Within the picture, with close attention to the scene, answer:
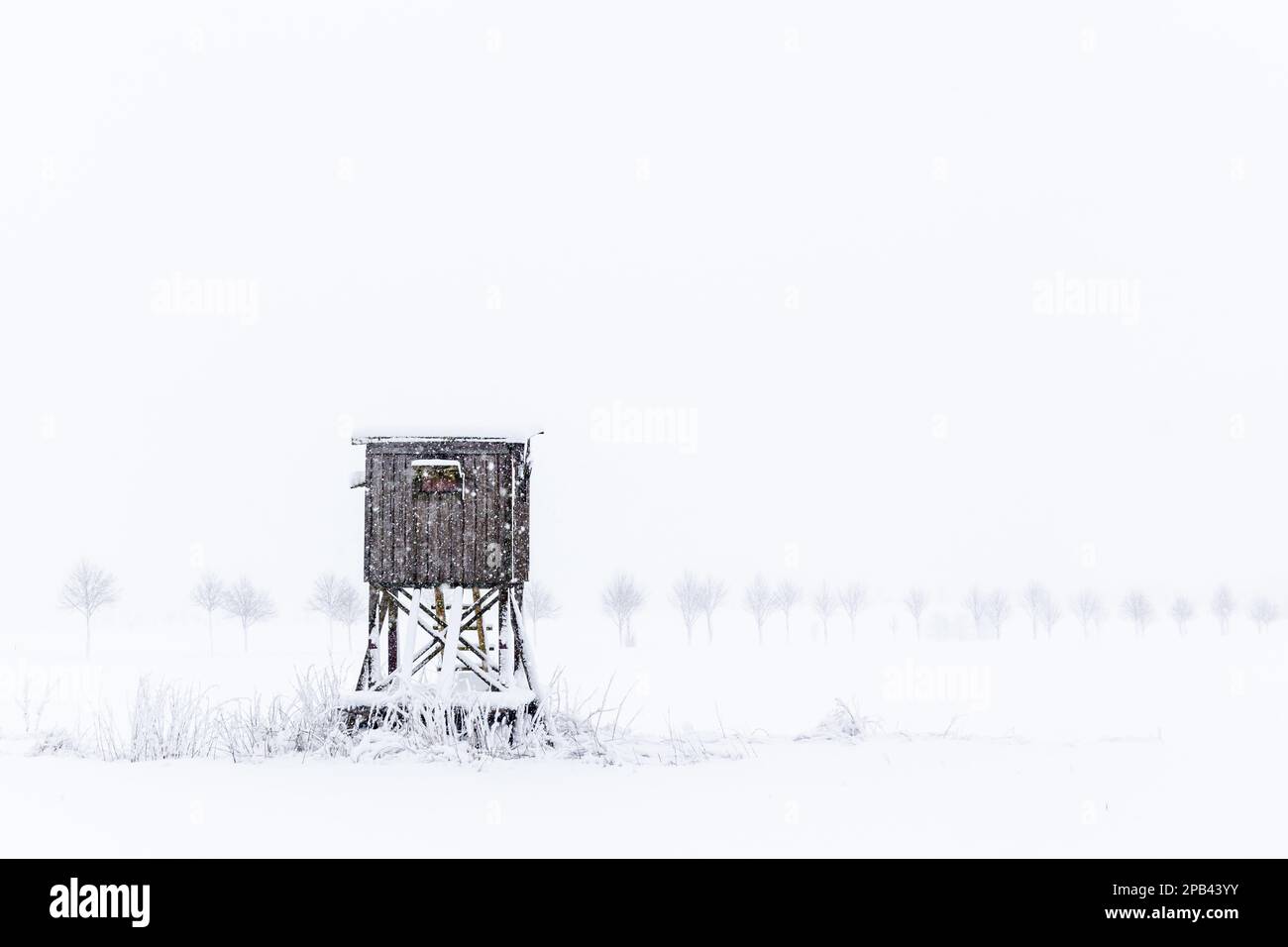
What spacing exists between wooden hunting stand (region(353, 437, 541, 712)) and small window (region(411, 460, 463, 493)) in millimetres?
17

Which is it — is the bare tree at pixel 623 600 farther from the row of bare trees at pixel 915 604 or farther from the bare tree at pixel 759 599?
the bare tree at pixel 759 599

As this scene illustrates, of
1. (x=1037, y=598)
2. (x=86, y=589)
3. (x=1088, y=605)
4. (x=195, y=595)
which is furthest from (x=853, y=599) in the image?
(x=86, y=589)

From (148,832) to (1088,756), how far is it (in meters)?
12.8

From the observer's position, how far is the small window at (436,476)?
1456cm

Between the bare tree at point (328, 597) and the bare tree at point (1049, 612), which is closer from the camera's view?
the bare tree at point (328, 597)

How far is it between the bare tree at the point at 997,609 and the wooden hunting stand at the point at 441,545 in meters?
58.2

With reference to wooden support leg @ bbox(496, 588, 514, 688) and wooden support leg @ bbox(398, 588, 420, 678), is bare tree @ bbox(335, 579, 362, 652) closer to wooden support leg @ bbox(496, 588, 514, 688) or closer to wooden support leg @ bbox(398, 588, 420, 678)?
wooden support leg @ bbox(398, 588, 420, 678)

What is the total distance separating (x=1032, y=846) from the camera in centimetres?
841

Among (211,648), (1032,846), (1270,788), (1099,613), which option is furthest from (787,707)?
(1099,613)

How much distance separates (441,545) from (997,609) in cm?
6040

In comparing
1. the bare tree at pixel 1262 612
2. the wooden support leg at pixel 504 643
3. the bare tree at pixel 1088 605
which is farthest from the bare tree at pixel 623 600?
the bare tree at pixel 1262 612

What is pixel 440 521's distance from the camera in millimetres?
14508

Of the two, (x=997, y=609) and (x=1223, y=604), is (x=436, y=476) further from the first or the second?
(x=1223, y=604)

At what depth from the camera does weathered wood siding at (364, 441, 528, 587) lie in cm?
1438
